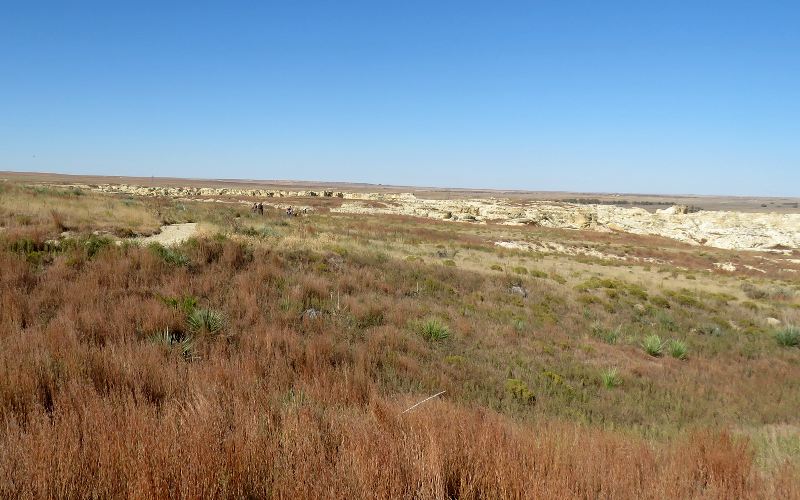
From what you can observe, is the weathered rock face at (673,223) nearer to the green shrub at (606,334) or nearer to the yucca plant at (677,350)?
the green shrub at (606,334)

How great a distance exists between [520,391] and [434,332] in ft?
8.24

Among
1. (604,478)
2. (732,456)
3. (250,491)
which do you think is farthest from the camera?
(732,456)

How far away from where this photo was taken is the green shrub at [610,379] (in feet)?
25.6

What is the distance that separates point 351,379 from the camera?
5.03 metres

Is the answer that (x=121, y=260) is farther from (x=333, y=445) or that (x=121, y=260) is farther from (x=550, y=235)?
(x=550, y=235)

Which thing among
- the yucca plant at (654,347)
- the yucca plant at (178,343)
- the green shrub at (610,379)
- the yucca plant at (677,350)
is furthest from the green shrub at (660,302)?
the yucca plant at (178,343)

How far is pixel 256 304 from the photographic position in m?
8.30

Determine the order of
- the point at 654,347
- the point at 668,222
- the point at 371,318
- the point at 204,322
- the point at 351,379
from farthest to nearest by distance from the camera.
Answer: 1. the point at 668,222
2. the point at 654,347
3. the point at 371,318
4. the point at 204,322
5. the point at 351,379

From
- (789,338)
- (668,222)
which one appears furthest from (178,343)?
(668,222)

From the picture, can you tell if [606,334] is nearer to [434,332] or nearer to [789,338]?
[434,332]

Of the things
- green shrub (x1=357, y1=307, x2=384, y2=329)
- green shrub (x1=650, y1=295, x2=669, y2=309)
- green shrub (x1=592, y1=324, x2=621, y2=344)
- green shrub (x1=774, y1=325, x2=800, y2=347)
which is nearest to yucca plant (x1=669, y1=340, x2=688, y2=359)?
green shrub (x1=592, y1=324, x2=621, y2=344)

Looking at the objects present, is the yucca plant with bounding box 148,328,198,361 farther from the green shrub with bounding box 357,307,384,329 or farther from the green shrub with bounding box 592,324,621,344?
the green shrub with bounding box 592,324,621,344

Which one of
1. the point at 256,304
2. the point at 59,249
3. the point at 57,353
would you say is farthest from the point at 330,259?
the point at 57,353

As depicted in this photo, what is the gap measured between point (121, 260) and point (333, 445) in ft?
28.8
